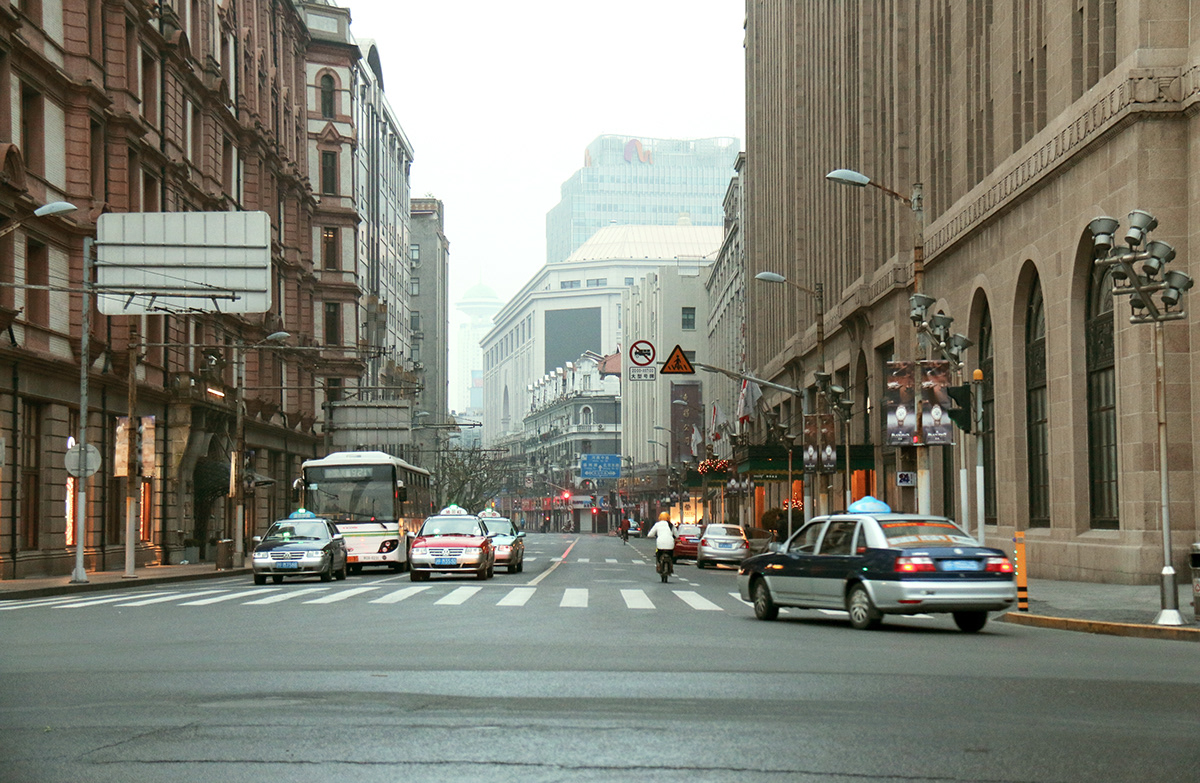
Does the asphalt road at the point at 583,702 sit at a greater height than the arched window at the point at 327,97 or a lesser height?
lesser

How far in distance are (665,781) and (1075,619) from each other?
1263 centimetres

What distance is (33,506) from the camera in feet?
120

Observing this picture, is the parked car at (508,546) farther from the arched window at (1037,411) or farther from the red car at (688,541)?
the arched window at (1037,411)

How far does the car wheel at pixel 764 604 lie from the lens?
→ 19734 mm

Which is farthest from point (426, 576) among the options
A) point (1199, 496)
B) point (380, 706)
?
point (380, 706)

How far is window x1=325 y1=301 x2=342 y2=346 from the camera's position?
3088 inches

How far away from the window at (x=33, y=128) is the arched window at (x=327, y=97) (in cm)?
4564

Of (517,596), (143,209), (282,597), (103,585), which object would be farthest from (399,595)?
(143,209)

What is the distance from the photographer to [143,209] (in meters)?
43.9

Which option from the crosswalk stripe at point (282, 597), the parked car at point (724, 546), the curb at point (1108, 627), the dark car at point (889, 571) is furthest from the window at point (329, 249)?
the curb at point (1108, 627)

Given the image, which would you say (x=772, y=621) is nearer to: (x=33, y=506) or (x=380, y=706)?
(x=380, y=706)

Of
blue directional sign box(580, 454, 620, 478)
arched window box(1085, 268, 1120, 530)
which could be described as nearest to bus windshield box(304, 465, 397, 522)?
arched window box(1085, 268, 1120, 530)

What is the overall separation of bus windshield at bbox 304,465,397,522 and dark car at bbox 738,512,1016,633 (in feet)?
77.5

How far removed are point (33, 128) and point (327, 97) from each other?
4671 cm
